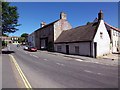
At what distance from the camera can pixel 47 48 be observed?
54500 mm

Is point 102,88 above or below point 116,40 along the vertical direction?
below

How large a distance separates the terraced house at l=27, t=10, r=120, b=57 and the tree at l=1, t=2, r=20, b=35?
9.95 meters

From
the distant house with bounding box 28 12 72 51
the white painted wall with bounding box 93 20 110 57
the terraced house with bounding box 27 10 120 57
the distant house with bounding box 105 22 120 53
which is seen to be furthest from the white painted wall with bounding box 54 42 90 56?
the distant house with bounding box 28 12 72 51

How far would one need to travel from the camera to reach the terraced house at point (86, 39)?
33.6 metres

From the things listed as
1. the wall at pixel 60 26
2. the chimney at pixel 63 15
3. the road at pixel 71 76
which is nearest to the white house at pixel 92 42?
the wall at pixel 60 26

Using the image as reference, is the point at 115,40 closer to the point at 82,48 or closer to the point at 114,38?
the point at 114,38

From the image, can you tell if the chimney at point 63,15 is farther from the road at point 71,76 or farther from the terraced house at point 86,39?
the road at point 71,76

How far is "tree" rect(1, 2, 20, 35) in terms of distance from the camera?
43903 mm

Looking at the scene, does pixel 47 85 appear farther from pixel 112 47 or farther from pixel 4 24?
pixel 4 24

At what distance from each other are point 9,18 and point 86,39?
19.5 m

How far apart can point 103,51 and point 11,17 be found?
2255 centimetres

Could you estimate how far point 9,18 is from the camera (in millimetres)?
44344

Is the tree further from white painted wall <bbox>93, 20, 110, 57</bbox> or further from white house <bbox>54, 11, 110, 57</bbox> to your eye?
white painted wall <bbox>93, 20, 110, 57</bbox>

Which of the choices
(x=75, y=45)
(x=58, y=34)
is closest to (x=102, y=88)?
(x=75, y=45)
